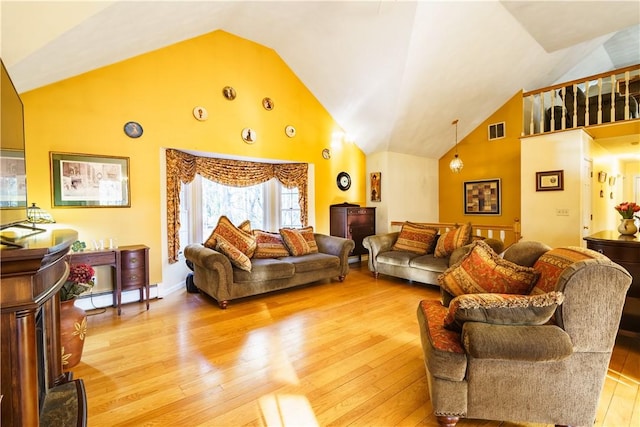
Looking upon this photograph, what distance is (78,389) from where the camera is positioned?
152 centimetres

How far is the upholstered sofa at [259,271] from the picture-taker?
3387mm

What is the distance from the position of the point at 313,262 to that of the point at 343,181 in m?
2.34

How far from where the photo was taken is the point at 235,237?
12.8ft

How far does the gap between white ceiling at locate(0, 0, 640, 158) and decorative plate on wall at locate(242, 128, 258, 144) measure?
4.60 feet

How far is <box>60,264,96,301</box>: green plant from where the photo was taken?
2.24m

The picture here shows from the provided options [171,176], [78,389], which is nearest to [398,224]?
[171,176]

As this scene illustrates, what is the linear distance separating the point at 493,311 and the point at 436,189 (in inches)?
243

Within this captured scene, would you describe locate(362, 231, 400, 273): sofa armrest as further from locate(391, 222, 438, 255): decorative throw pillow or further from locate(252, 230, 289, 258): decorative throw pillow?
locate(252, 230, 289, 258): decorative throw pillow

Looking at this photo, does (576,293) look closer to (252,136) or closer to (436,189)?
(252,136)

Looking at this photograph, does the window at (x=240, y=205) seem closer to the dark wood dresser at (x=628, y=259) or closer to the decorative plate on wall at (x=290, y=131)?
the decorative plate on wall at (x=290, y=131)

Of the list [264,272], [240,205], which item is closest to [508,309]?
[264,272]

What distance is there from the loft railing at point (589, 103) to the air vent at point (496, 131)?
590 millimetres

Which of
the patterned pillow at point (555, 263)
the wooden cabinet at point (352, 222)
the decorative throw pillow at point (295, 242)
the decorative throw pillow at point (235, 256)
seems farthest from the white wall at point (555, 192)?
the decorative throw pillow at point (235, 256)

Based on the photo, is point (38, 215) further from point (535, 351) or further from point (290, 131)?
point (535, 351)
